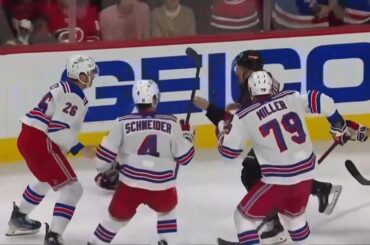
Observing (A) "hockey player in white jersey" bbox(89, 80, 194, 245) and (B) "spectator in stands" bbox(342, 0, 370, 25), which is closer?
(A) "hockey player in white jersey" bbox(89, 80, 194, 245)

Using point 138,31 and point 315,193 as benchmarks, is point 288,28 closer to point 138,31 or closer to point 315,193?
point 138,31

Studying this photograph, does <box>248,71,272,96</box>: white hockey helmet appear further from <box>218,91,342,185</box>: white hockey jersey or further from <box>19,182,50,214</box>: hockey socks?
<box>19,182,50,214</box>: hockey socks

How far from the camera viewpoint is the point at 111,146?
4211 millimetres

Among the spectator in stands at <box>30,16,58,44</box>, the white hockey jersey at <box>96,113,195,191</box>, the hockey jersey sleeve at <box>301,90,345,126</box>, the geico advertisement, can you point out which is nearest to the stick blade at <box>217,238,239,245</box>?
the white hockey jersey at <box>96,113,195,191</box>

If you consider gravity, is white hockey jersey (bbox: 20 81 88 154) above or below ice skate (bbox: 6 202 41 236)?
above

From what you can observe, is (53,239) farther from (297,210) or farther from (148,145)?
(297,210)

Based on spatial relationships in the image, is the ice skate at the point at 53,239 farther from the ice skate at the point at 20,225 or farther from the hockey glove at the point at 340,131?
the hockey glove at the point at 340,131

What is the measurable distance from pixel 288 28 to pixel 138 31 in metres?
0.96

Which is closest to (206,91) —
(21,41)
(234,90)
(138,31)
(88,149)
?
(234,90)

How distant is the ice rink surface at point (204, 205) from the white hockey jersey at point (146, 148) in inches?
11.8

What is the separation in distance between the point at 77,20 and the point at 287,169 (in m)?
2.34

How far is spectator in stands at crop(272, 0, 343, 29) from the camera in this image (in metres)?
6.32

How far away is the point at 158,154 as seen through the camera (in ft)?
13.8

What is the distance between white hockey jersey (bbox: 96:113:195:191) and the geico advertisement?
1523 millimetres
